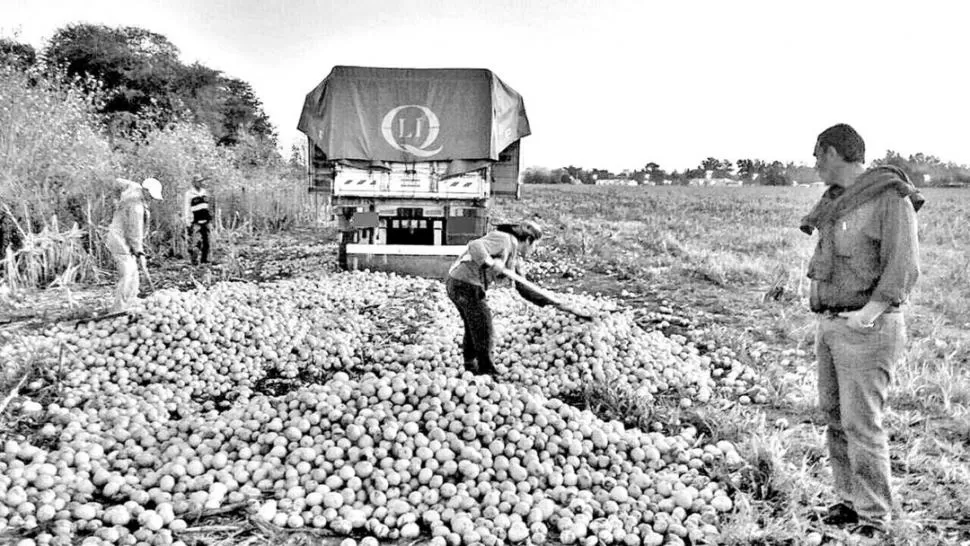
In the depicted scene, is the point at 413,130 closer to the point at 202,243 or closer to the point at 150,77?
the point at 202,243

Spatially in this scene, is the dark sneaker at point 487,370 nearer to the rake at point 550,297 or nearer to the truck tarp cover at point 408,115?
the rake at point 550,297

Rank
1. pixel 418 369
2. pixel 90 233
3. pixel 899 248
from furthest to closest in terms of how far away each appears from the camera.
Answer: pixel 90 233 < pixel 418 369 < pixel 899 248

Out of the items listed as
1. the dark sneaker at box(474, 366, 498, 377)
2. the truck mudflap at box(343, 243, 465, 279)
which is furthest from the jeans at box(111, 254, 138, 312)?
the dark sneaker at box(474, 366, 498, 377)

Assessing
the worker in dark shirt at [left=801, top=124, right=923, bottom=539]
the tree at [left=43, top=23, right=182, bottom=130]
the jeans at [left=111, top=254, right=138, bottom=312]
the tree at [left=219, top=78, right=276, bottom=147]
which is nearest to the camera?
the worker in dark shirt at [left=801, top=124, right=923, bottom=539]

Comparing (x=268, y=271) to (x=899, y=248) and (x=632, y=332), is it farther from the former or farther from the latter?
(x=899, y=248)

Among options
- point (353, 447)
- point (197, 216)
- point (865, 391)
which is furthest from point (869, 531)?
point (197, 216)

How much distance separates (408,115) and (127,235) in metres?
4.24

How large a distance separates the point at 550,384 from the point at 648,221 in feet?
63.0

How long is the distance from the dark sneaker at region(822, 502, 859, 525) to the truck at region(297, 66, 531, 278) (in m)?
7.00

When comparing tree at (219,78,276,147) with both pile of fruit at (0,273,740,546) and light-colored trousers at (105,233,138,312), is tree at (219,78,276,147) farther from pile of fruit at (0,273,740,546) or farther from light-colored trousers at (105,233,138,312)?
pile of fruit at (0,273,740,546)

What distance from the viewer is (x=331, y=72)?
10.1 m

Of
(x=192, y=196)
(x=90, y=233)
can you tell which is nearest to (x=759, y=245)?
(x=192, y=196)

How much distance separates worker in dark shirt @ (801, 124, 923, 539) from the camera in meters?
3.13

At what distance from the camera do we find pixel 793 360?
256 inches
